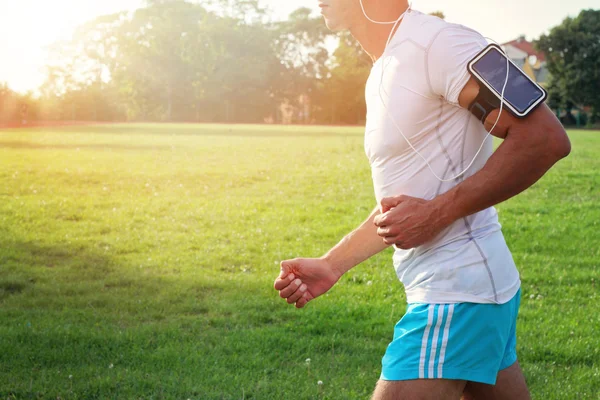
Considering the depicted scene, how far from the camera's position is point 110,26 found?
225ft

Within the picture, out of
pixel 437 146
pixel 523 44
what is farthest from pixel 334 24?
pixel 523 44

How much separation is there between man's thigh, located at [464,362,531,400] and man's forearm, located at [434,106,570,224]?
0.65m

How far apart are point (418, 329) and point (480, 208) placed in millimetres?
417

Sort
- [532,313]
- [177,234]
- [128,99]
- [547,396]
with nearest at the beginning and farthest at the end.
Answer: [547,396] → [532,313] → [177,234] → [128,99]

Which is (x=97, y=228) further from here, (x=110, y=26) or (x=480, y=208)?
(x=110, y=26)

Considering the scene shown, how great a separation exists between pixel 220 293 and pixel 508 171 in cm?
500

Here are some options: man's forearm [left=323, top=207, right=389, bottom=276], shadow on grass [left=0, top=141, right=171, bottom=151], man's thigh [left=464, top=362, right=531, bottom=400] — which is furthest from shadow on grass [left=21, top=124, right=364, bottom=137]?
man's thigh [left=464, top=362, right=531, bottom=400]

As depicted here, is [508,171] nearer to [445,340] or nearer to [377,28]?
[445,340]

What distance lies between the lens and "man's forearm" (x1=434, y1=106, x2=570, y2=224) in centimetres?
201

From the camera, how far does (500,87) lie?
2039 millimetres

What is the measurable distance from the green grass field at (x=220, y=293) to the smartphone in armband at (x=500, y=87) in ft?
9.16

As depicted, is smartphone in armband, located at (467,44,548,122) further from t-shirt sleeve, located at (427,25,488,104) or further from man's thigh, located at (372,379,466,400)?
man's thigh, located at (372,379,466,400)

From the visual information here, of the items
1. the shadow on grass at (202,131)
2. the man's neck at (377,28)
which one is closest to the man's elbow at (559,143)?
the man's neck at (377,28)

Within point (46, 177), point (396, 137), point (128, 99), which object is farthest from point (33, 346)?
point (128, 99)
